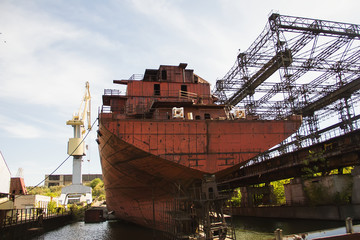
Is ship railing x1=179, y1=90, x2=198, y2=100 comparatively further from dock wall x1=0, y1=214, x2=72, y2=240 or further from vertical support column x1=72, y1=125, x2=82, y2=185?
vertical support column x1=72, y1=125, x2=82, y2=185

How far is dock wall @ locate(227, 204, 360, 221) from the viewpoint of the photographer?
820 inches

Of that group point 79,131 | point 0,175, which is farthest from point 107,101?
point 79,131

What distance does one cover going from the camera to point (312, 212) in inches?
932

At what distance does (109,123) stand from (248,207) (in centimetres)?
2793

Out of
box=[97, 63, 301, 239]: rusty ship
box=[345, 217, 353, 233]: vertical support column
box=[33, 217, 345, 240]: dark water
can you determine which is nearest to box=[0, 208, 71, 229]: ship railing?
box=[33, 217, 345, 240]: dark water

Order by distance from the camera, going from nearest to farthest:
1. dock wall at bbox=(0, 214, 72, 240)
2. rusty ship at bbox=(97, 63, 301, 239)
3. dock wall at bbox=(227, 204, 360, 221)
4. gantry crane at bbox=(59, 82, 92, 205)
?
rusty ship at bbox=(97, 63, 301, 239) → dock wall at bbox=(0, 214, 72, 240) → dock wall at bbox=(227, 204, 360, 221) → gantry crane at bbox=(59, 82, 92, 205)

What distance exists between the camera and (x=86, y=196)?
203 ft

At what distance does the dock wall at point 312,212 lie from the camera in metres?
20.8

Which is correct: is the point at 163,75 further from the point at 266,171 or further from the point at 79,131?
the point at 79,131

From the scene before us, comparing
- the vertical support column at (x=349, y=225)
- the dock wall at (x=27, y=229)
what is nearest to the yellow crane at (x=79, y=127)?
the dock wall at (x=27, y=229)

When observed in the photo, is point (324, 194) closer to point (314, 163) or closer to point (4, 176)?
point (314, 163)

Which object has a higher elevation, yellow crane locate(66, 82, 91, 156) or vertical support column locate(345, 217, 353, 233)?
yellow crane locate(66, 82, 91, 156)

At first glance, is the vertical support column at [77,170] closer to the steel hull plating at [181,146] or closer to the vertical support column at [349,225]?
the steel hull plating at [181,146]

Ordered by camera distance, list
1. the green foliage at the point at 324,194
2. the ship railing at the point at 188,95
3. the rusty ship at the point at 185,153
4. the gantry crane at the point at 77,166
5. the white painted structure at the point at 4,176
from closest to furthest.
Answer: the rusty ship at the point at 185,153, the ship railing at the point at 188,95, the white painted structure at the point at 4,176, the green foliage at the point at 324,194, the gantry crane at the point at 77,166
